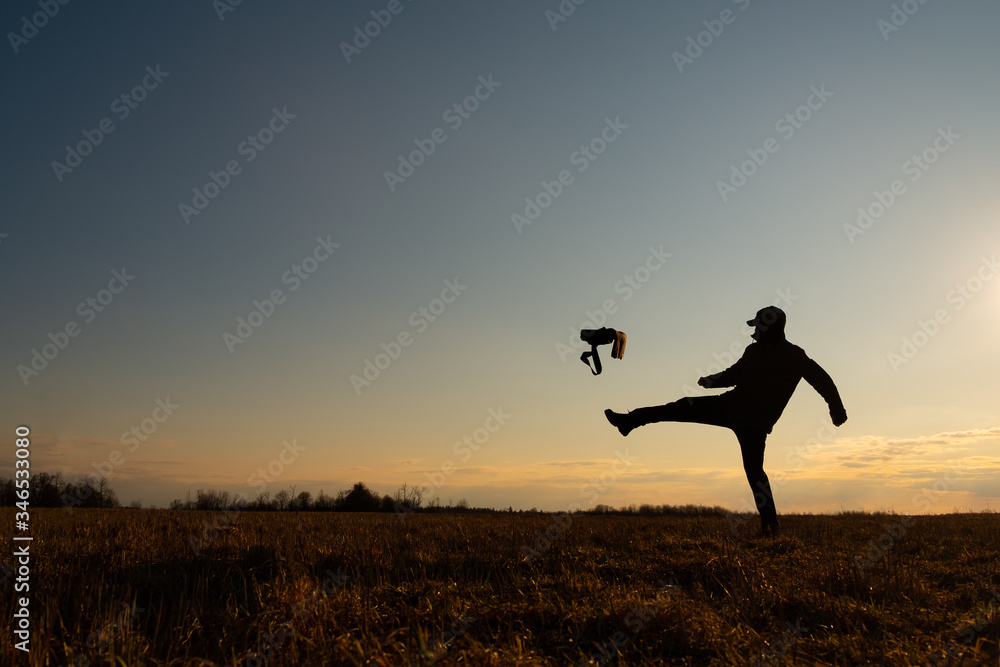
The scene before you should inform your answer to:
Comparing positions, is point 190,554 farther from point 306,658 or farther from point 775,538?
point 775,538

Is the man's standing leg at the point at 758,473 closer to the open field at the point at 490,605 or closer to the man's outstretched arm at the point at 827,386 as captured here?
the man's outstretched arm at the point at 827,386

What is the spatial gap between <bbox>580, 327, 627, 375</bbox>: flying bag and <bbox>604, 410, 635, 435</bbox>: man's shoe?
34.7 inches

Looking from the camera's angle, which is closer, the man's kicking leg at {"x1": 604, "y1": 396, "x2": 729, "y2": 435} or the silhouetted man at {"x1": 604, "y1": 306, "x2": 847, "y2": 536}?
the man's kicking leg at {"x1": 604, "y1": 396, "x2": 729, "y2": 435}

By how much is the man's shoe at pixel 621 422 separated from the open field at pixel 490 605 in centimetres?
189

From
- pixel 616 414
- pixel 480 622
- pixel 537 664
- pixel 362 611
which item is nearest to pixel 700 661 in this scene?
pixel 537 664

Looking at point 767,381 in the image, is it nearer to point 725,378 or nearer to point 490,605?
point 725,378

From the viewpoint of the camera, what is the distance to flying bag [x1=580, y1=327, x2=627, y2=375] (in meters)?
8.52

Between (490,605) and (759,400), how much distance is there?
5.88 metres

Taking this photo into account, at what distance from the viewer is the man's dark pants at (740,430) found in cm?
912

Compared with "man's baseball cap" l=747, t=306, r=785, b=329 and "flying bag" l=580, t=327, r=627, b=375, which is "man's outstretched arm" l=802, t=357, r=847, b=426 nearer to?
"man's baseball cap" l=747, t=306, r=785, b=329

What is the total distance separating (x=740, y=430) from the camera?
9242 mm

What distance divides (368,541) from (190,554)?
212 cm

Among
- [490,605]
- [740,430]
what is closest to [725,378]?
[740,430]

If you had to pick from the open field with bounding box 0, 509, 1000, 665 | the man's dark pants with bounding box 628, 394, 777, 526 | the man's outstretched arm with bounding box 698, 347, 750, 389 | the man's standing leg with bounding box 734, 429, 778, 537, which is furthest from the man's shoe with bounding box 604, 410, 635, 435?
the open field with bounding box 0, 509, 1000, 665
